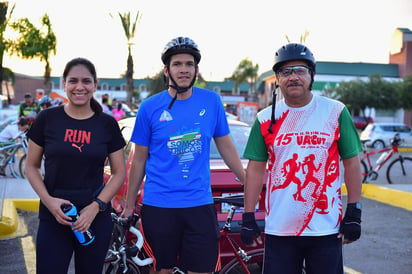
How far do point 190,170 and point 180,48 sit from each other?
853 millimetres

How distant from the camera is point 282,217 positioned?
Result: 9.76 ft

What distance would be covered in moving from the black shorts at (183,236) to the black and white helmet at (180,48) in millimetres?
1075

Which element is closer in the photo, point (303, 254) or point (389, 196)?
point (303, 254)

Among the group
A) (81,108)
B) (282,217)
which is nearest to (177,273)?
(282,217)

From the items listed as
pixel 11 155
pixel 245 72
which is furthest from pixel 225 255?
pixel 245 72

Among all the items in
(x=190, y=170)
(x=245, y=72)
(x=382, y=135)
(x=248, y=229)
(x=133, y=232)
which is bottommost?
(x=382, y=135)

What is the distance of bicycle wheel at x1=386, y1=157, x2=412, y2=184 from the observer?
11844mm

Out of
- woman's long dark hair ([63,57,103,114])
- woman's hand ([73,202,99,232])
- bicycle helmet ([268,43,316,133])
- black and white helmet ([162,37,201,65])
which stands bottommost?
woman's hand ([73,202,99,232])

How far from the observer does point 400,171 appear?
470 inches

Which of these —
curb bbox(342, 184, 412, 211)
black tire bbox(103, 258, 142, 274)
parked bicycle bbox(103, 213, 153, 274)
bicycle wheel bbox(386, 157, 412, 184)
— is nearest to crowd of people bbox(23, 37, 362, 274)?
parked bicycle bbox(103, 213, 153, 274)

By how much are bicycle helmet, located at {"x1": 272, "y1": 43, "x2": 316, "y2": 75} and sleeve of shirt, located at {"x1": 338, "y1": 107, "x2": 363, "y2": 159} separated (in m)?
0.39

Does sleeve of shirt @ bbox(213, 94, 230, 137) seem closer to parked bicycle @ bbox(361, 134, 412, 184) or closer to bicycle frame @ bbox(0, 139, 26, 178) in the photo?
parked bicycle @ bbox(361, 134, 412, 184)

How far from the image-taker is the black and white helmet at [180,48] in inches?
136

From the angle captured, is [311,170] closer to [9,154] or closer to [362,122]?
[9,154]
